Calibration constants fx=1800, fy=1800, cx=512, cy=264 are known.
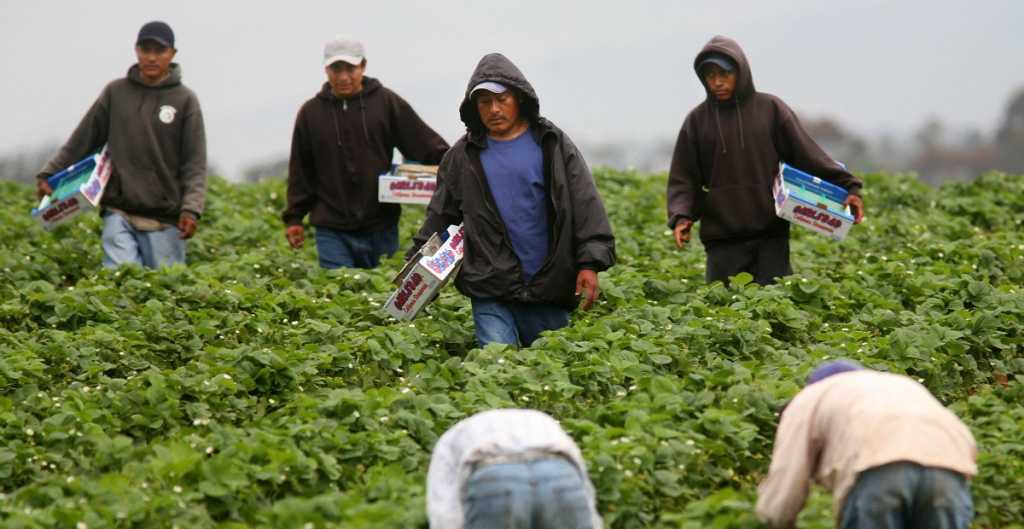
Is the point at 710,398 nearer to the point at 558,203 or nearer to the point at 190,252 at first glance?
the point at 558,203

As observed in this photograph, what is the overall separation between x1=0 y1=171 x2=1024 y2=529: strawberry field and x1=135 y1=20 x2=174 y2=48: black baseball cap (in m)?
1.56

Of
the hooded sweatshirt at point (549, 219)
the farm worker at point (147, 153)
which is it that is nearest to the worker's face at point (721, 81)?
the hooded sweatshirt at point (549, 219)

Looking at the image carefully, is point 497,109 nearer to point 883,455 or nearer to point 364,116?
point 364,116

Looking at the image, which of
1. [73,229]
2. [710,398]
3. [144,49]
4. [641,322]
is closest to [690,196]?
[641,322]

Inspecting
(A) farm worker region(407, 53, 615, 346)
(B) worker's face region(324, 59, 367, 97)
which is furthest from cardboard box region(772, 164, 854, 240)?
(B) worker's face region(324, 59, 367, 97)

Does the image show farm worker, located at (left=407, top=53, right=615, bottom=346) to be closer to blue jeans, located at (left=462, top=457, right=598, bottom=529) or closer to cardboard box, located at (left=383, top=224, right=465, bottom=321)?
cardboard box, located at (left=383, top=224, right=465, bottom=321)

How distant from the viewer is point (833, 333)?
31.5 ft

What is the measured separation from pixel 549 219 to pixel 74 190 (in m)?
3.82

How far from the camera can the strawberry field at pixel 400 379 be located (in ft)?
22.9

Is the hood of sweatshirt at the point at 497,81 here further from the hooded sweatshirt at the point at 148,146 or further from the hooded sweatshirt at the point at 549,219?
the hooded sweatshirt at the point at 148,146

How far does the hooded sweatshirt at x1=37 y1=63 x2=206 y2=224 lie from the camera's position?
1184cm

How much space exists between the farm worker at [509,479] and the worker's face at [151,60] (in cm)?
647

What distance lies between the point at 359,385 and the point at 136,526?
2.59 m

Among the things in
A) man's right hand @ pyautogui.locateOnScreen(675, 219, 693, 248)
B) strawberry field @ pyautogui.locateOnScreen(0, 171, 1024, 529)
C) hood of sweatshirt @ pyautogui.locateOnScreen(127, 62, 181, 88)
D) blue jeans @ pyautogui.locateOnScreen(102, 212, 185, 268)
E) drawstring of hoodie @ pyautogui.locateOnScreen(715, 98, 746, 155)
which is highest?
hood of sweatshirt @ pyautogui.locateOnScreen(127, 62, 181, 88)
